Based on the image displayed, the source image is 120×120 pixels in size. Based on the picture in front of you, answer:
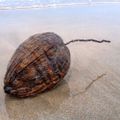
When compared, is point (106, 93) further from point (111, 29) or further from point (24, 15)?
point (24, 15)

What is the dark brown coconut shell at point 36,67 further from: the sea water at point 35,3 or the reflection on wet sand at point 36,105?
the sea water at point 35,3

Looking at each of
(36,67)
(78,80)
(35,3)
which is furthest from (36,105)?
(35,3)

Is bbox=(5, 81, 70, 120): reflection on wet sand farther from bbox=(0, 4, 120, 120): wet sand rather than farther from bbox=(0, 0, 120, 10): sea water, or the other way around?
bbox=(0, 0, 120, 10): sea water

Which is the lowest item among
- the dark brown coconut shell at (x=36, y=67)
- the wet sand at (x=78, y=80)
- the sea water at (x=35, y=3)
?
the sea water at (x=35, y=3)

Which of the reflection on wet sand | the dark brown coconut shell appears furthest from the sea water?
the reflection on wet sand

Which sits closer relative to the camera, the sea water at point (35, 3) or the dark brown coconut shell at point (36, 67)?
the dark brown coconut shell at point (36, 67)

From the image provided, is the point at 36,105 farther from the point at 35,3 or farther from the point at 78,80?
the point at 35,3

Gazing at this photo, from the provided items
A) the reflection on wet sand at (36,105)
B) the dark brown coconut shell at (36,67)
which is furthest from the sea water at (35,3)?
the reflection on wet sand at (36,105)

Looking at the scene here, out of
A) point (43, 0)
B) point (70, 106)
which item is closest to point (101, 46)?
point (70, 106)
